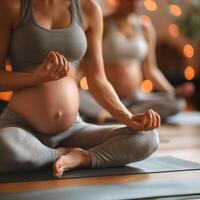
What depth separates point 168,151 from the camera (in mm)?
1826

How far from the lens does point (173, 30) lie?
16.0 feet

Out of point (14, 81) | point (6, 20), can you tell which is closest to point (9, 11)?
point (6, 20)

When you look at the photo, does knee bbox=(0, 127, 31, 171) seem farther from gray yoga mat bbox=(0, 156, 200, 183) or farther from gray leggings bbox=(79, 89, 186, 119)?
gray leggings bbox=(79, 89, 186, 119)

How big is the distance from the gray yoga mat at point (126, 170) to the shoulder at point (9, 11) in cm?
42

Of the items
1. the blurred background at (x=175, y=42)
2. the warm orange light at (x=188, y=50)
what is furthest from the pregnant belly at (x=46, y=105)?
the warm orange light at (x=188, y=50)

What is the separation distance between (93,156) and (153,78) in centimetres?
159

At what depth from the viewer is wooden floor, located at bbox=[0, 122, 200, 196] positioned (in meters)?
1.17

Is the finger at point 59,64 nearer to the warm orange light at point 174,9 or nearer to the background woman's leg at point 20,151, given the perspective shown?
the background woman's leg at point 20,151

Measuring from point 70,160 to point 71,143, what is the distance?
14 cm

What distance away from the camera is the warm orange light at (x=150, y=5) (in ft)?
15.7

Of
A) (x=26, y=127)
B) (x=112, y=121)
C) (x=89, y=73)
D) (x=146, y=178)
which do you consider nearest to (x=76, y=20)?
(x=89, y=73)

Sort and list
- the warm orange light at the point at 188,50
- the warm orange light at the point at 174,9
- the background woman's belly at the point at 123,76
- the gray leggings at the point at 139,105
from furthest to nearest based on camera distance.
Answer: the warm orange light at the point at 188,50, the warm orange light at the point at 174,9, the gray leggings at the point at 139,105, the background woman's belly at the point at 123,76

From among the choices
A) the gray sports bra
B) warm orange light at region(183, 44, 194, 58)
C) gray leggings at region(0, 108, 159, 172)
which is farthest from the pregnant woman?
warm orange light at region(183, 44, 194, 58)

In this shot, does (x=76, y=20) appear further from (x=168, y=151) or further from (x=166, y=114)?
(x=166, y=114)
